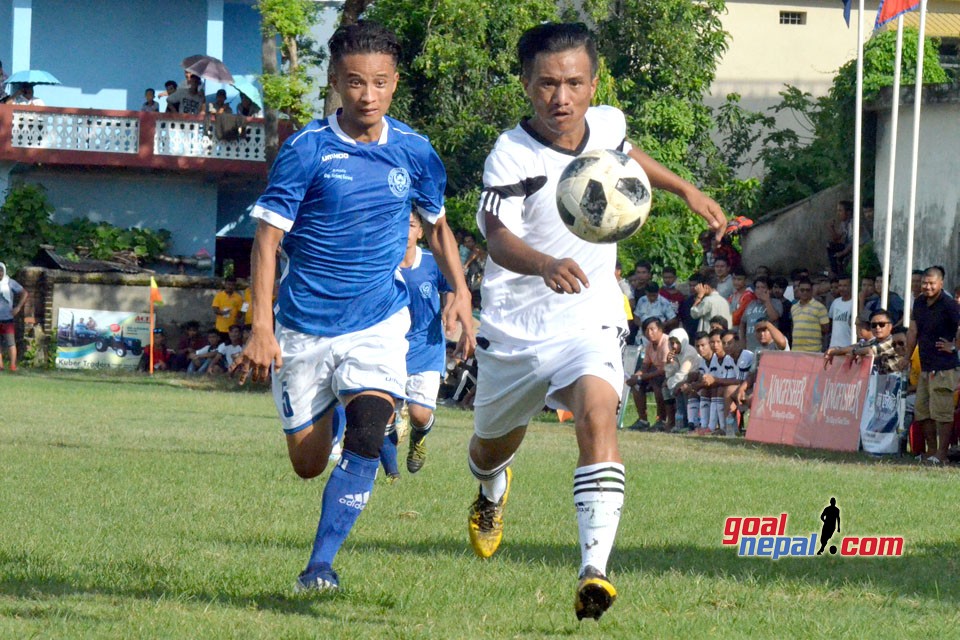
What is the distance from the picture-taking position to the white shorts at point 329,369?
6672mm

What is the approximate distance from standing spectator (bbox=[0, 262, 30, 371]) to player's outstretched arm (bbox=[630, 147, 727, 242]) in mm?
25430

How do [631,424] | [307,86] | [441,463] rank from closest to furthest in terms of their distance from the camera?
[441,463]
[631,424]
[307,86]

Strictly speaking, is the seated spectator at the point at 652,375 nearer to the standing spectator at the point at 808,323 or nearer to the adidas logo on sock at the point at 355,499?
the standing spectator at the point at 808,323

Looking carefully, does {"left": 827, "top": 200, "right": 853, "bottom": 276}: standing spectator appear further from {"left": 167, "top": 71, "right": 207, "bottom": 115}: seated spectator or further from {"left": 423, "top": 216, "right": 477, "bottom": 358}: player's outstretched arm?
{"left": 167, "top": 71, "right": 207, "bottom": 115}: seated spectator

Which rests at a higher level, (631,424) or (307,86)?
(307,86)

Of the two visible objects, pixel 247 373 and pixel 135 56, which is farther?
pixel 135 56

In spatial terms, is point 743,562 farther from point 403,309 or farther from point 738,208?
Result: point 738,208

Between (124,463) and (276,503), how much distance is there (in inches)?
127

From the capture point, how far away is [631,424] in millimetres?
22219

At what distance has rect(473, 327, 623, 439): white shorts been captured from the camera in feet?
19.8

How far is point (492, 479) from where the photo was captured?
730 cm

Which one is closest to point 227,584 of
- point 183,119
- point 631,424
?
point 631,424

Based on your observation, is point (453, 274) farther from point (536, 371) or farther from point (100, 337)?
point (100, 337)

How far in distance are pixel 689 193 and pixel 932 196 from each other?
16.5 meters
